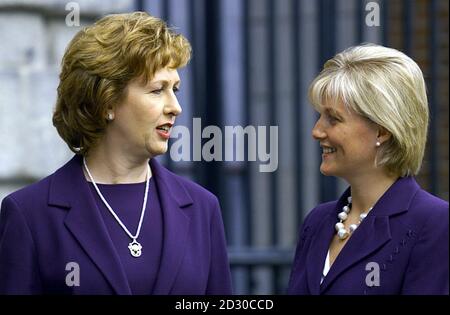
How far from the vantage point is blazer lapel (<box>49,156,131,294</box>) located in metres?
3.24

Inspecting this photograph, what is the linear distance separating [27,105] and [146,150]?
2038 millimetres

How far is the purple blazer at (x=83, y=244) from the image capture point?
10.7 feet

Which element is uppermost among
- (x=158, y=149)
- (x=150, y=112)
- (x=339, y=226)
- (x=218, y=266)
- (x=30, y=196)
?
(x=150, y=112)

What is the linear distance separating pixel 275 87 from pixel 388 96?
2.38 meters

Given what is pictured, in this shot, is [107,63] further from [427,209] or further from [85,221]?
[427,209]

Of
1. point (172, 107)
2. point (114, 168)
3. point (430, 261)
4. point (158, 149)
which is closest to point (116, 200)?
point (114, 168)

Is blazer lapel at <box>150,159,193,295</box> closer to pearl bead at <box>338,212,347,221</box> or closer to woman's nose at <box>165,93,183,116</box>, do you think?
woman's nose at <box>165,93,183,116</box>

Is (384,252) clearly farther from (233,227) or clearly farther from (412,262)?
(233,227)

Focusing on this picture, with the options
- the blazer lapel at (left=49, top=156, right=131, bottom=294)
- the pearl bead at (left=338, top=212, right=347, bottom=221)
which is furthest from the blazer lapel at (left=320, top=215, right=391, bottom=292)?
the blazer lapel at (left=49, top=156, right=131, bottom=294)

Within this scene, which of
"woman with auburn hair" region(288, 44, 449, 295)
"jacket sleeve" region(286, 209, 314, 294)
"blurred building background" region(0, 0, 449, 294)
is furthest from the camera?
"blurred building background" region(0, 0, 449, 294)

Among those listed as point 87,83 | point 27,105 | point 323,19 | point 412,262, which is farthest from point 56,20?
point 412,262

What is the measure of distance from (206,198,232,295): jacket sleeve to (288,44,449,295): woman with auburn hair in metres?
0.18

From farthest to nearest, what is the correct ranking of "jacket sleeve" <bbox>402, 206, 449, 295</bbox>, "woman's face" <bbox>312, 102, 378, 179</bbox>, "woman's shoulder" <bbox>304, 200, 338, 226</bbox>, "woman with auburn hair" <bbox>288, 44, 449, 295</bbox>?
"woman's shoulder" <bbox>304, 200, 338, 226</bbox>, "woman's face" <bbox>312, 102, 378, 179</bbox>, "woman with auburn hair" <bbox>288, 44, 449, 295</bbox>, "jacket sleeve" <bbox>402, 206, 449, 295</bbox>

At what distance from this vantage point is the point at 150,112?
3350 mm
